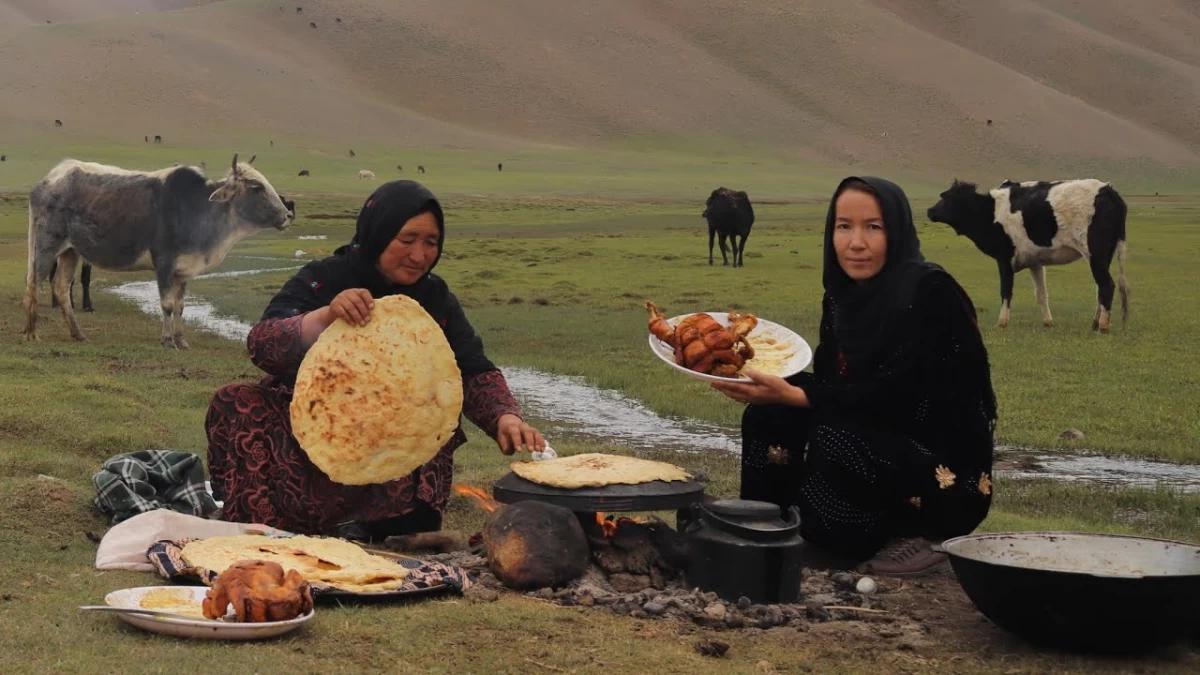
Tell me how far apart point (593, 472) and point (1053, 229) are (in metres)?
12.8

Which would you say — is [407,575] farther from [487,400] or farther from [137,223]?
[137,223]

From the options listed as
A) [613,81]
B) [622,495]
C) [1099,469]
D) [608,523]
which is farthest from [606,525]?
[613,81]

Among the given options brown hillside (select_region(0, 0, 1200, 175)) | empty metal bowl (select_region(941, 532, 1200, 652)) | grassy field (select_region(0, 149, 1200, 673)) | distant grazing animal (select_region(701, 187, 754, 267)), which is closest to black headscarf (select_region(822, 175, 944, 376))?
empty metal bowl (select_region(941, 532, 1200, 652))

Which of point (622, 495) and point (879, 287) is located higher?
point (879, 287)

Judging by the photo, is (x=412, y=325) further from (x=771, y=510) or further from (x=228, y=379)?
(x=228, y=379)

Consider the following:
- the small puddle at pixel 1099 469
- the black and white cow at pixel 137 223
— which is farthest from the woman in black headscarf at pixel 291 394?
the black and white cow at pixel 137 223

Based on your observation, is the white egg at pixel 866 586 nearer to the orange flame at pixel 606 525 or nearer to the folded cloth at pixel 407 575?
the orange flame at pixel 606 525

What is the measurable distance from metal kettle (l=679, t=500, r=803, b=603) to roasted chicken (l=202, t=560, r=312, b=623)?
1.46 m

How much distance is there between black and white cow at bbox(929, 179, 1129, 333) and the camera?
658 inches

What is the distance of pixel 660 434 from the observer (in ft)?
34.0

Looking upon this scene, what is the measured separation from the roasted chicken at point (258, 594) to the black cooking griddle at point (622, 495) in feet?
3.59

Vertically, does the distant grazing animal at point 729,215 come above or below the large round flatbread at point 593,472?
above

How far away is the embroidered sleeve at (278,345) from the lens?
5543mm

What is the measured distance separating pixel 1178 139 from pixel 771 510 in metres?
143
